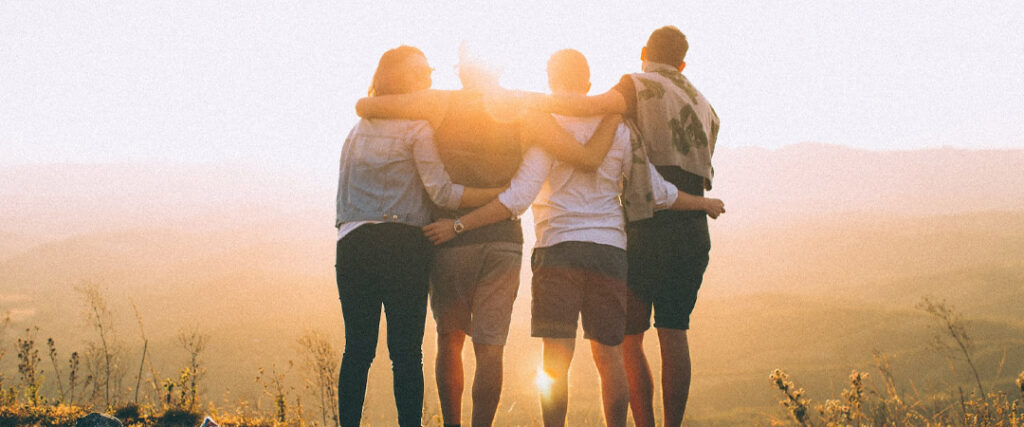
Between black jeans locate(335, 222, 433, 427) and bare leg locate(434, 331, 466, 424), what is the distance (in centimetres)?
19

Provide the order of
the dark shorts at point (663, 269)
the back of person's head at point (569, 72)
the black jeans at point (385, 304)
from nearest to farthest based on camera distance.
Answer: the black jeans at point (385, 304) < the back of person's head at point (569, 72) < the dark shorts at point (663, 269)

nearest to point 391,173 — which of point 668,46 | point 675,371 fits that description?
point 668,46

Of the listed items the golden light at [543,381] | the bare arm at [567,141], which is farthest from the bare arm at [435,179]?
the golden light at [543,381]

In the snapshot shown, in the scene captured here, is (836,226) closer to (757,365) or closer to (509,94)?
(757,365)

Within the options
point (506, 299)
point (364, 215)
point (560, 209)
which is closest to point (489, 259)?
point (506, 299)

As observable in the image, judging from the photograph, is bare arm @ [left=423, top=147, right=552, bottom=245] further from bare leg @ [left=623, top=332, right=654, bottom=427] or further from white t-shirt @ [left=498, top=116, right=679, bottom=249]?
bare leg @ [left=623, top=332, right=654, bottom=427]

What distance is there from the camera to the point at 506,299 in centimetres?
327

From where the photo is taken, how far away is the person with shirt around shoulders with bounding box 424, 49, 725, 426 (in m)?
3.11

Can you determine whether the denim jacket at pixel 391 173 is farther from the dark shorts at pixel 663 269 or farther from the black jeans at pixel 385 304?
the dark shorts at pixel 663 269

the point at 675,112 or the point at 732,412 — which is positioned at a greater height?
the point at 675,112

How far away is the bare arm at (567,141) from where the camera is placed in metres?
3.12

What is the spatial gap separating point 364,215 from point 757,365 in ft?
168

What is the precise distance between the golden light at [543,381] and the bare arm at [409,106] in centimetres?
138

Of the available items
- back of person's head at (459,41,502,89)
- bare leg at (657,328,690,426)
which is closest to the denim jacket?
back of person's head at (459,41,502,89)
